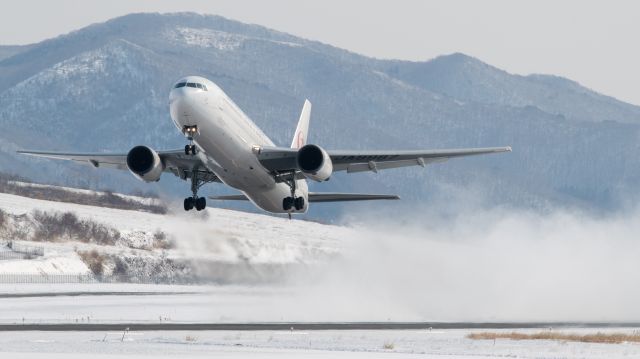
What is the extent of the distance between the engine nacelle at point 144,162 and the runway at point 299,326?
23.5ft

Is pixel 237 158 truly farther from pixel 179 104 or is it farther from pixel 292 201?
pixel 292 201

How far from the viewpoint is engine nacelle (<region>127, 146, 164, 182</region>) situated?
55.6 m

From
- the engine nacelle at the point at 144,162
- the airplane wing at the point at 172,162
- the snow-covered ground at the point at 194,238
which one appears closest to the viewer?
the engine nacelle at the point at 144,162

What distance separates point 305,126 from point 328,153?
17611 millimetres

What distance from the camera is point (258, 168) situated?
54.9 metres

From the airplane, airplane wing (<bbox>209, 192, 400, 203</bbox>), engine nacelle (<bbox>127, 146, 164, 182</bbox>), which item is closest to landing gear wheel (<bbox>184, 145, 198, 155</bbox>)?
the airplane

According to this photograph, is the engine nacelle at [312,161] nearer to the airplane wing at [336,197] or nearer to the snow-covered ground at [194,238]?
the airplane wing at [336,197]

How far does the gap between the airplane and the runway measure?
6.14m

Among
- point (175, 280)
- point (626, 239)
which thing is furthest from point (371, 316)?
point (175, 280)

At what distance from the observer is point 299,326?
58000 mm

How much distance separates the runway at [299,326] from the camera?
53.6 meters

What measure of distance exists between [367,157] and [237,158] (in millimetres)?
7886

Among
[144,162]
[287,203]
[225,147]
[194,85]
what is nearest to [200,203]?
[287,203]

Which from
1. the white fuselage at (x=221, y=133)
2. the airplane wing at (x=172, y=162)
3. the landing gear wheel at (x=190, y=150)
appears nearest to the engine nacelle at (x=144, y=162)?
the airplane wing at (x=172, y=162)
